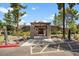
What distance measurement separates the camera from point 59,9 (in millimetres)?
8570

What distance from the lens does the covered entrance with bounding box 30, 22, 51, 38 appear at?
9.40 m

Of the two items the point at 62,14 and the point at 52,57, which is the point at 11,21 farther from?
the point at 52,57

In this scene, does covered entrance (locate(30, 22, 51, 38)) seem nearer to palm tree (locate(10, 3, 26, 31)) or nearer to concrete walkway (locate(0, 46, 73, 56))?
palm tree (locate(10, 3, 26, 31))

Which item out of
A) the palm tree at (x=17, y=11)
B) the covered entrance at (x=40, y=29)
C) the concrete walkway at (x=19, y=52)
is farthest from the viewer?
the covered entrance at (x=40, y=29)

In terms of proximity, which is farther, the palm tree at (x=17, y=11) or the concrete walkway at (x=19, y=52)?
the palm tree at (x=17, y=11)

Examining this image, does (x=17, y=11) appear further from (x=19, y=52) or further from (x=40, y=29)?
(x=19, y=52)

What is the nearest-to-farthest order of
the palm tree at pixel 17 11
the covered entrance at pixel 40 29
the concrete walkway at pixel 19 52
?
the concrete walkway at pixel 19 52, the palm tree at pixel 17 11, the covered entrance at pixel 40 29

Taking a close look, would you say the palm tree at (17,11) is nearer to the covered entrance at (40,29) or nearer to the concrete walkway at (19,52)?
the covered entrance at (40,29)

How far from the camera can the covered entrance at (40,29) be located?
9398 mm

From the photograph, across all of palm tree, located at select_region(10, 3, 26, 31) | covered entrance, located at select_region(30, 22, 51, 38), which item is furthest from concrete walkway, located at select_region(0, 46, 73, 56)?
palm tree, located at select_region(10, 3, 26, 31)

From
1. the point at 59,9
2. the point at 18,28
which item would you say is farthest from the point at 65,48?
the point at 18,28

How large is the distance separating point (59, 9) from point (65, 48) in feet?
5.59

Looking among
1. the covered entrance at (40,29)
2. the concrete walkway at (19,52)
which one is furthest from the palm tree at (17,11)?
the concrete walkway at (19,52)

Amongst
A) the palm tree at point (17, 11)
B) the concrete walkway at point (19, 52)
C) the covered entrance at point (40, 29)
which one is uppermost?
the palm tree at point (17, 11)
